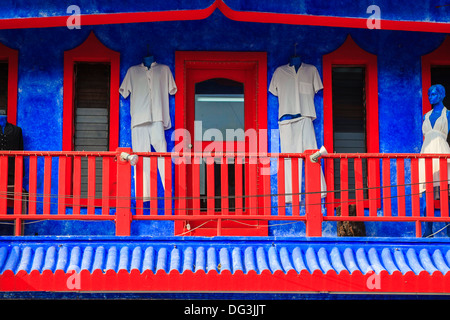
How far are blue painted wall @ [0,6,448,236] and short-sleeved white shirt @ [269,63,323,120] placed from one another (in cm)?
15

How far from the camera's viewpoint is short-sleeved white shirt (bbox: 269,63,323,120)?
413 inches

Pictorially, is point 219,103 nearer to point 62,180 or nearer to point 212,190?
point 212,190

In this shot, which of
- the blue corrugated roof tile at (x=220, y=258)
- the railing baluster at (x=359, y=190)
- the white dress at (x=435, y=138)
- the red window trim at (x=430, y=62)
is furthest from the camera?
the red window trim at (x=430, y=62)

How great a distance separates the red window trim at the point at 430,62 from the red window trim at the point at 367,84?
26.9 inches

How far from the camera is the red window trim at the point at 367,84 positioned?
34.8 ft

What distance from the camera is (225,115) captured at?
1070 cm

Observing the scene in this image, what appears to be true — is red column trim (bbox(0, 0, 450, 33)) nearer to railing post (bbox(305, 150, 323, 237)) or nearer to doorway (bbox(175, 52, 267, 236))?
doorway (bbox(175, 52, 267, 236))

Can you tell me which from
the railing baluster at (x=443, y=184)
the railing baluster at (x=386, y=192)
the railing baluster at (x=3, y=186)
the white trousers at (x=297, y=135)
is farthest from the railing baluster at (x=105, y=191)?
the railing baluster at (x=443, y=184)

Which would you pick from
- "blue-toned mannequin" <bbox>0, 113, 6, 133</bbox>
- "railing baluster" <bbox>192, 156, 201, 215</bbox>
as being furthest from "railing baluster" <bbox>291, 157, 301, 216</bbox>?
"blue-toned mannequin" <bbox>0, 113, 6, 133</bbox>

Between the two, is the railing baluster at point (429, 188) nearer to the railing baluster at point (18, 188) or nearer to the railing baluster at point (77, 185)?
the railing baluster at point (77, 185)
